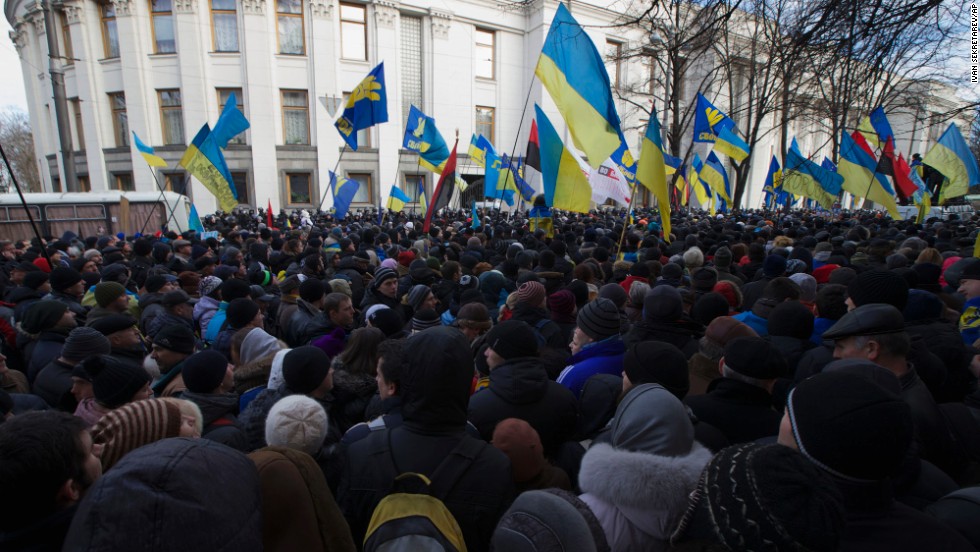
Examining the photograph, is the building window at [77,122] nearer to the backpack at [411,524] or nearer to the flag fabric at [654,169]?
the flag fabric at [654,169]

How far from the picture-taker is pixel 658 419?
5.22ft

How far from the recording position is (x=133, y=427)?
1675 millimetres

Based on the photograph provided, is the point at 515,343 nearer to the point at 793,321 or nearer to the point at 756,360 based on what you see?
the point at 756,360

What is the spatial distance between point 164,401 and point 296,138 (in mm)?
28227

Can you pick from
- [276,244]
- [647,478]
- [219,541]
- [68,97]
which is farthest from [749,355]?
[68,97]

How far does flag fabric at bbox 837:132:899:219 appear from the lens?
924 centimetres

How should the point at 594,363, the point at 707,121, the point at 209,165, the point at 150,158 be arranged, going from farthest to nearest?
the point at 150,158, the point at 707,121, the point at 209,165, the point at 594,363

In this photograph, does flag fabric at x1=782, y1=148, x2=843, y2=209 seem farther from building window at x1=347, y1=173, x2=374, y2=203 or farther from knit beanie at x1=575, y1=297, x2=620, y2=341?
building window at x1=347, y1=173, x2=374, y2=203

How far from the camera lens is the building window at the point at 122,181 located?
86.6 feet

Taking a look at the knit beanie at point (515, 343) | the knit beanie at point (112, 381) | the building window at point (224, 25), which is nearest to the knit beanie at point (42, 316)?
the knit beanie at point (112, 381)

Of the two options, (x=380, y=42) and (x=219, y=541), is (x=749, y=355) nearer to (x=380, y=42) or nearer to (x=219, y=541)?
(x=219, y=541)

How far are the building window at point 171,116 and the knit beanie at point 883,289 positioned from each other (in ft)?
99.1

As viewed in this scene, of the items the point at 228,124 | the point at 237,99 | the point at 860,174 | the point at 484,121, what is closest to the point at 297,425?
the point at 228,124

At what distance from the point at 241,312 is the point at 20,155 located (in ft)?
A: 187
